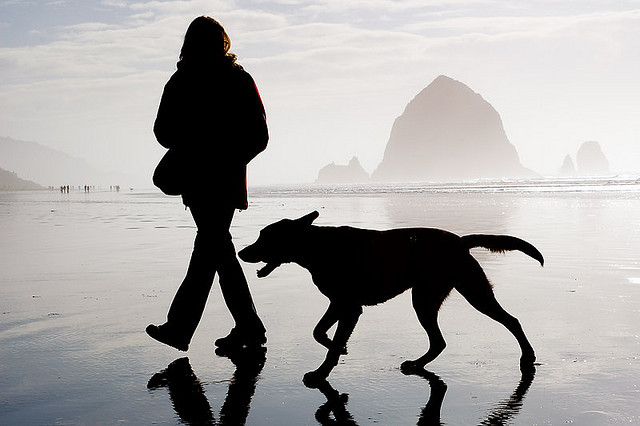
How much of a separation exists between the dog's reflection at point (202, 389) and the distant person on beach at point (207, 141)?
0.88 ft

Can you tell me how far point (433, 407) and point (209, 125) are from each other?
2515 millimetres

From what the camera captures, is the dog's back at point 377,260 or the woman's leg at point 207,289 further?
the woman's leg at point 207,289

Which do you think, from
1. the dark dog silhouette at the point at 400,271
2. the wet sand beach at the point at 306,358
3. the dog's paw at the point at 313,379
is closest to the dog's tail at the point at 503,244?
the dark dog silhouette at the point at 400,271

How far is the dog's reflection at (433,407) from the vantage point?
11.2ft

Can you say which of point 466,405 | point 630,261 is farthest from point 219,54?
point 630,261

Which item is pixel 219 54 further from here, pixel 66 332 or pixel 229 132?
pixel 66 332

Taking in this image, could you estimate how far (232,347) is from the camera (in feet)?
16.2

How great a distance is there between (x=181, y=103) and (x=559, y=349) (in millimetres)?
3199

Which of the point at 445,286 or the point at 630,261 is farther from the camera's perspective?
the point at 630,261

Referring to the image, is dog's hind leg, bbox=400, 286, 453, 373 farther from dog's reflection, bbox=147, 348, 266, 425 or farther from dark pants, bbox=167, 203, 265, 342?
dark pants, bbox=167, 203, 265, 342

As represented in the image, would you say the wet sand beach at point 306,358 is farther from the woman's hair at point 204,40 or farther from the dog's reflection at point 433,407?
the woman's hair at point 204,40

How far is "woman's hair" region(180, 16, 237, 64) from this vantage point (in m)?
4.89

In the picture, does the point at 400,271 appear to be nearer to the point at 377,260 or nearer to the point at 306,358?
the point at 377,260

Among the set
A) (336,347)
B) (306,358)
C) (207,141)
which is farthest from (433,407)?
(207,141)
